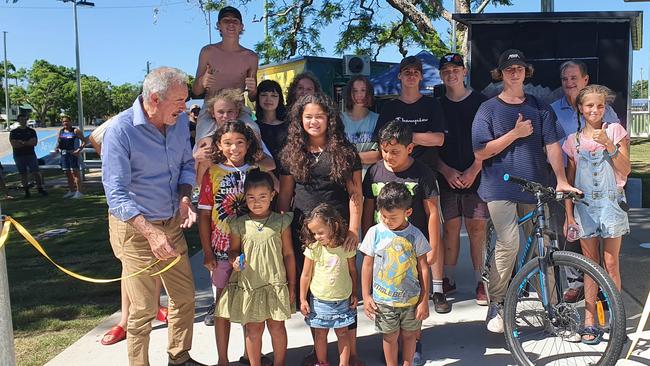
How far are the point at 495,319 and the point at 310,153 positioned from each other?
1694mm

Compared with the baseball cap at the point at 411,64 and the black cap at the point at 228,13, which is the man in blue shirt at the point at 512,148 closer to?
the baseball cap at the point at 411,64

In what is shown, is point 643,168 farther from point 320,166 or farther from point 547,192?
point 320,166

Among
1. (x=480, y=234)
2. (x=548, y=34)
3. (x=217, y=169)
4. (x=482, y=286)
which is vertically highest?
(x=548, y=34)

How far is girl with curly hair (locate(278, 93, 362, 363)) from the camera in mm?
3283

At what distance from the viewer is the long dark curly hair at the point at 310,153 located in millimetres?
3268

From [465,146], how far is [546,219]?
107 centimetres

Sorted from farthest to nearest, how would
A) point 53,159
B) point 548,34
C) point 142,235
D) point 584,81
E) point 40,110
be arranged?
1. point 40,110
2. point 53,159
3. point 548,34
4. point 584,81
5. point 142,235

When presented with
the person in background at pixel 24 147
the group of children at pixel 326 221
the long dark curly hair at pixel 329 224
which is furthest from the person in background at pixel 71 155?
the long dark curly hair at pixel 329 224

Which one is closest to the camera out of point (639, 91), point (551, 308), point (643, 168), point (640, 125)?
point (551, 308)

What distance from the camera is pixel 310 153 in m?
3.35

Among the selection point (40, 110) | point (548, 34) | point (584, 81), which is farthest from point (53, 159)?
point (40, 110)

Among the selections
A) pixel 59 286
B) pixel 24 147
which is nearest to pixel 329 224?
pixel 59 286

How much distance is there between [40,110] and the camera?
76.8m

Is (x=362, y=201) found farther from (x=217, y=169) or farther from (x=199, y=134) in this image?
(x=199, y=134)
